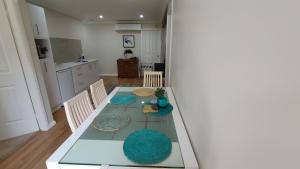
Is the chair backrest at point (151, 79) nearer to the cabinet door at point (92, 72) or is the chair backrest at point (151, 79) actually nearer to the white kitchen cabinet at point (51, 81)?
the white kitchen cabinet at point (51, 81)

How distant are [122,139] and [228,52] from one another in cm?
82

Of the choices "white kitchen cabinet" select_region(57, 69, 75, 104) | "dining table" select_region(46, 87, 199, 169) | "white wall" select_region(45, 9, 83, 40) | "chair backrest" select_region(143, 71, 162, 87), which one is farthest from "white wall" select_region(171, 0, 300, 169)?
"white wall" select_region(45, 9, 83, 40)

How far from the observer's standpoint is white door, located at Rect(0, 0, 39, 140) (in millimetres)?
1908

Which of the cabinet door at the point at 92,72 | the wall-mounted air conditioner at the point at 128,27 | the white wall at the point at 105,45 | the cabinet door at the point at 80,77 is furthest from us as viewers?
the white wall at the point at 105,45

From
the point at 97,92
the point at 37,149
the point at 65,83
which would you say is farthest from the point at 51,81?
the point at 97,92

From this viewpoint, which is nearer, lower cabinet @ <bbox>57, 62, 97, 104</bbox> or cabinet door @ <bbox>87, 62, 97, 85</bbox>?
lower cabinet @ <bbox>57, 62, 97, 104</bbox>

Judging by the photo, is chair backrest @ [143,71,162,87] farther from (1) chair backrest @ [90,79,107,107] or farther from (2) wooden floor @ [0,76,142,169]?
(2) wooden floor @ [0,76,142,169]

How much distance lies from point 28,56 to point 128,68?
3979mm

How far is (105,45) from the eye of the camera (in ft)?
20.4

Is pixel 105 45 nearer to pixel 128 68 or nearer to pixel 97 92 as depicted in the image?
pixel 128 68

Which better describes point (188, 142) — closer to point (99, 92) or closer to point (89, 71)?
point (99, 92)

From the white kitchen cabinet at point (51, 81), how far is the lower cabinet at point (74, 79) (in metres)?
0.15

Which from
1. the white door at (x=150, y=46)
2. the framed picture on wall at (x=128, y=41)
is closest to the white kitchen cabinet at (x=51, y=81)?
the framed picture on wall at (x=128, y=41)

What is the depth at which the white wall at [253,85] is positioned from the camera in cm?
25
